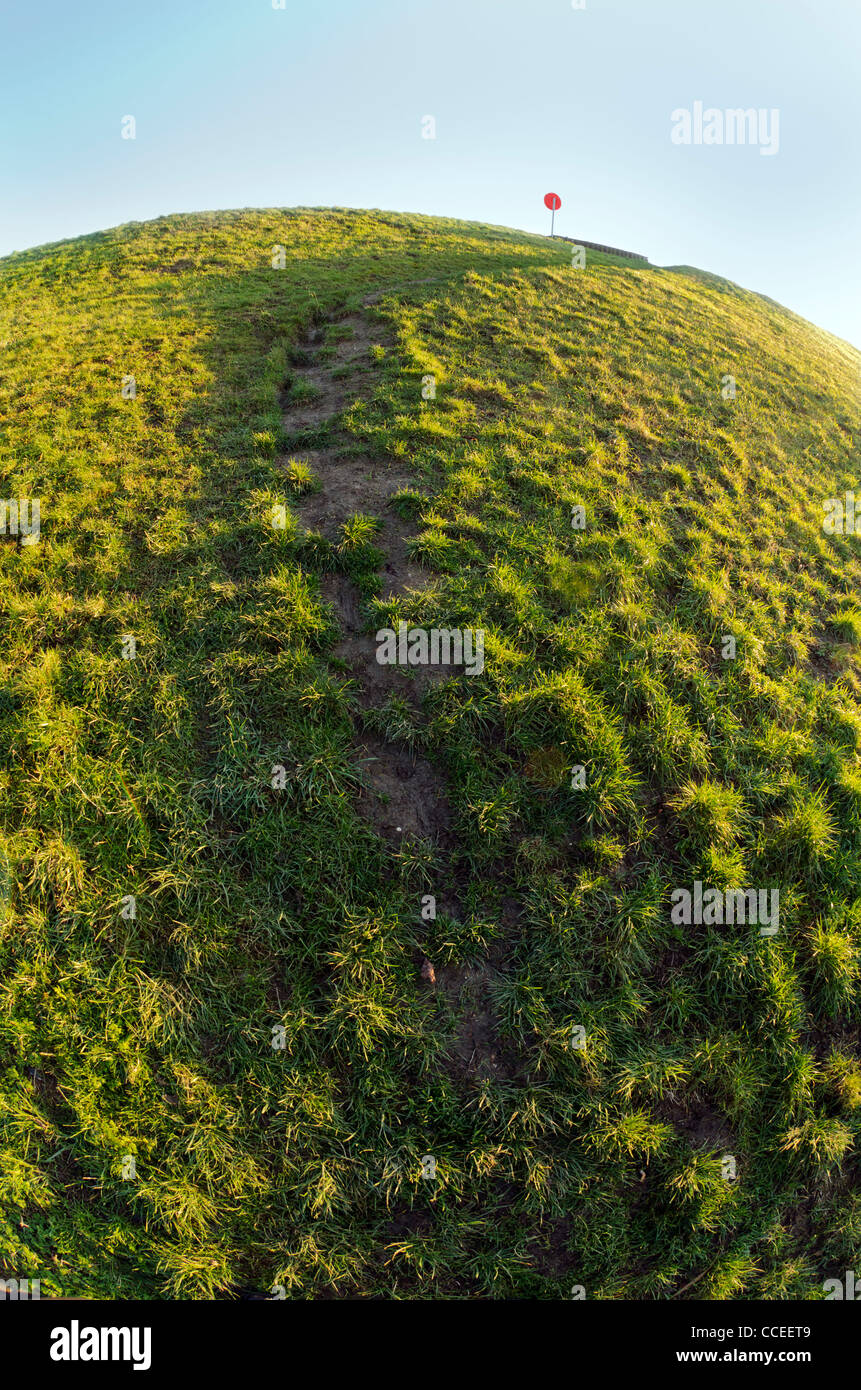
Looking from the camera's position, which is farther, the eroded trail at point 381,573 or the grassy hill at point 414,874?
the eroded trail at point 381,573

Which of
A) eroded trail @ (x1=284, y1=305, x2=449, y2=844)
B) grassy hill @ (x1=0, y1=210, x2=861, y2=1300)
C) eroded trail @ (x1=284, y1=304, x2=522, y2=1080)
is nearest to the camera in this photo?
grassy hill @ (x1=0, y1=210, x2=861, y2=1300)

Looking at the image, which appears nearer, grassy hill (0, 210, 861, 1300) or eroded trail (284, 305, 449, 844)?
grassy hill (0, 210, 861, 1300)

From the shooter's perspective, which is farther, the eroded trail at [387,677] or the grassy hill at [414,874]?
the eroded trail at [387,677]

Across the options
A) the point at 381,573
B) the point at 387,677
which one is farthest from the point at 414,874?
the point at 381,573

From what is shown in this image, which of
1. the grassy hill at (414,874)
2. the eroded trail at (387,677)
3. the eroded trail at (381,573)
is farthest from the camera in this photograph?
the eroded trail at (381,573)

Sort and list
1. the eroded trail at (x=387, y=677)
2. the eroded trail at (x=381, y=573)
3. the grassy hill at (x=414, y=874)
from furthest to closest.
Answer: the eroded trail at (x=381, y=573) → the eroded trail at (x=387, y=677) → the grassy hill at (x=414, y=874)

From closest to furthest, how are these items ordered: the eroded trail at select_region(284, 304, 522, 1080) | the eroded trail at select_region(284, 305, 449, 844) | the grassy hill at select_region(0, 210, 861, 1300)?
the grassy hill at select_region(0, 210, 861, 1300) < the eroded trail at select_region(284, 304, 522, 1080) < the eroded trail at select_region(284, 305, 449, 844)
